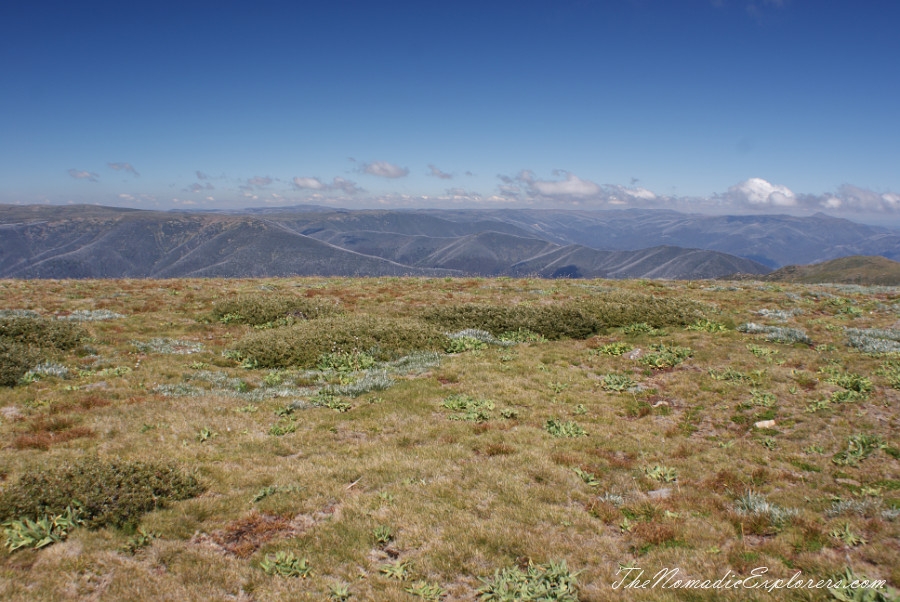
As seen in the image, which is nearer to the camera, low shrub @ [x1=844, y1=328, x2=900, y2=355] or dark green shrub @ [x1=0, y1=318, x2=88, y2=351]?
dark green shrub @ [x1=0, y1=318, x2=88, y2=351]

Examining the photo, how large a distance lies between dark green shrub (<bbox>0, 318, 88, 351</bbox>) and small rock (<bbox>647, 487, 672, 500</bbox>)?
2042 centimetres

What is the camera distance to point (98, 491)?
7.71m

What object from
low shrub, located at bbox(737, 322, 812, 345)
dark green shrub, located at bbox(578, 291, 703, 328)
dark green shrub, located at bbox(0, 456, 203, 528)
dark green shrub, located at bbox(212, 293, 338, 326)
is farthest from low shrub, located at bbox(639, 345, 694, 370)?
dark green shrub, located at bbox(212, 293, 338, 326)

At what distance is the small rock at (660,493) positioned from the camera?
877 cm

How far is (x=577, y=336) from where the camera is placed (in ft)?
73.0

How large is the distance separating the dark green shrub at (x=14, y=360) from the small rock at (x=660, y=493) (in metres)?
17.8

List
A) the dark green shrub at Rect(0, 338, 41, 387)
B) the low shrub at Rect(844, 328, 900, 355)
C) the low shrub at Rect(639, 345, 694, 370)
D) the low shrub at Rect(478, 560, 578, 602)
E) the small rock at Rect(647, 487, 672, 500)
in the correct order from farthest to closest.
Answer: the low shrub at Rect(639, 345, 694, 370) → the low shrub at Rect(844, 328, 900, 355) → the dark green shrub at Rect(0, 338, 41, 387) → the small rock at Rect(647, 487, 672, 500) → the low shrub at Rect(478, 560, 578, 602)

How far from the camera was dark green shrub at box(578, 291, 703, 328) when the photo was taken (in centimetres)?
2356

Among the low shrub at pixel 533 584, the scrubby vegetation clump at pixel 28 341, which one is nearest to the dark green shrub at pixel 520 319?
the scrubby vegetation clump at pixel 28 341

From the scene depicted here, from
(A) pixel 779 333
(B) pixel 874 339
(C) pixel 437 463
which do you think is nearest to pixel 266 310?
(C) pixel 437 463

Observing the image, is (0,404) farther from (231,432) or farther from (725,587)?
(725,587)

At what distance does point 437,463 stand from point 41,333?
683 inches

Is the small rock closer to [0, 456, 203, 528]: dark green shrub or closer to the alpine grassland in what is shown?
the alpine grassland

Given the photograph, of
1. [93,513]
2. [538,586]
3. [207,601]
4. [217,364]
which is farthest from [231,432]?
[538,586]
